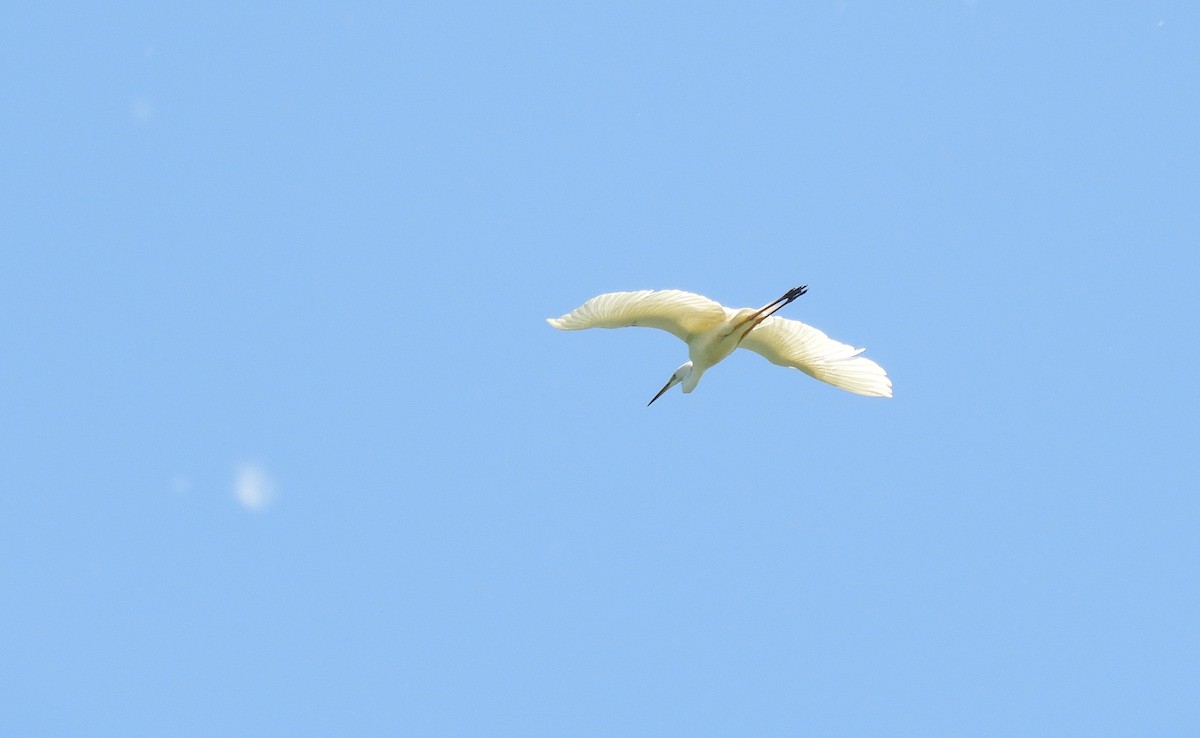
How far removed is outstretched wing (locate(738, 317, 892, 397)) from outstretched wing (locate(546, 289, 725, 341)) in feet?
2.08

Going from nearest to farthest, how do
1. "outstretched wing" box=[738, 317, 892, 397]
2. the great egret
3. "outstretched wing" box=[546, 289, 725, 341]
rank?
1. "outstretched wing" box=[546, 289, 725, 341]
2. the great egret
3. "outstretched wing" box=[738, 317, 892, 397]

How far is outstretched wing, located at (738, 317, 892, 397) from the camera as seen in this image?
45.1ft

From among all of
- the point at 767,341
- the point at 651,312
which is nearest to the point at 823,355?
the point at 767,341

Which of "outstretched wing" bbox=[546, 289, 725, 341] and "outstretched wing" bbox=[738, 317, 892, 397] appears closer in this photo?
"outstretched wing" bbox=[546, 289, 725, 341]

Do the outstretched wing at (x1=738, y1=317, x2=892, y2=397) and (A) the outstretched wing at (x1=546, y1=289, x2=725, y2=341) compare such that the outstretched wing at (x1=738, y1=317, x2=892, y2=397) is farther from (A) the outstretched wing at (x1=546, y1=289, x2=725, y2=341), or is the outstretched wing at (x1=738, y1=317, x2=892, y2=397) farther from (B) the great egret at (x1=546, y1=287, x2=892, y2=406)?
(A) the outstretched wing at (x1=546, y1=289, x2=725, y2=341)

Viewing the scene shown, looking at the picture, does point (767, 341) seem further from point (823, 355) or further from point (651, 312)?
point (651, 312)

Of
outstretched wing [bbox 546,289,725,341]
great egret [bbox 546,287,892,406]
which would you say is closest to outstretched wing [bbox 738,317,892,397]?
great egret [bbox 546,287,892,406]

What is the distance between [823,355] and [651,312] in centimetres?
211

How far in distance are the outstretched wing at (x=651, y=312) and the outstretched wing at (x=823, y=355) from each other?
0.64m

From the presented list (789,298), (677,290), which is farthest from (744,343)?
(677,290)

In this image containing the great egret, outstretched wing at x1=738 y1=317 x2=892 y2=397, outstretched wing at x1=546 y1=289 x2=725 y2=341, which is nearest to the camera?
outstretched wing at x1=546 y1=289 x2=725 y2=341

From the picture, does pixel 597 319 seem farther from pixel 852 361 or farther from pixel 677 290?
pixel 852 361

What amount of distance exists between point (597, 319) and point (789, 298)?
7.76 feet

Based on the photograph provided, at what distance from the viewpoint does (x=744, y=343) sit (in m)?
14.1
